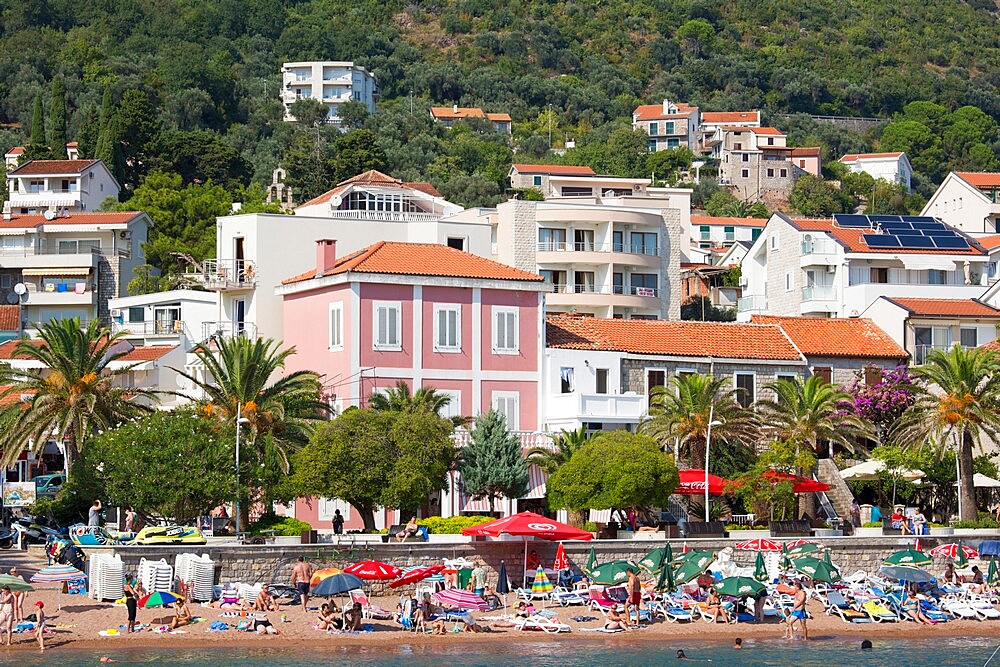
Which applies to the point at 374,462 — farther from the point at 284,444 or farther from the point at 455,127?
the point at 455,127

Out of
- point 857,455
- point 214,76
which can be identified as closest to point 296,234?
point 857,455

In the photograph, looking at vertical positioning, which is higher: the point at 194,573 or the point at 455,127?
the point at 455,127

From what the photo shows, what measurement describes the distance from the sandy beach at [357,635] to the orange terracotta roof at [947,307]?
23.3 metres

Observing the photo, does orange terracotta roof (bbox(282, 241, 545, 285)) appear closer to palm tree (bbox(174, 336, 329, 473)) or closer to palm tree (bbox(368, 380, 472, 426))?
palm tree (bbox(368, 380, 472, 426))

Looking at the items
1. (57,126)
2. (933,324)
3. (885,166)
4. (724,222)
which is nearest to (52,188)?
(57,126)

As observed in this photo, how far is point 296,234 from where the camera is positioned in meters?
72.8

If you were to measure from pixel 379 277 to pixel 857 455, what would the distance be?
62.8 feet

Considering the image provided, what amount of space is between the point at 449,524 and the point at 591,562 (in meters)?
5.67

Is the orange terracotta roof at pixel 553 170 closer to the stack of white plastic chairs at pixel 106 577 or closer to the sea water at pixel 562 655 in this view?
the stack of white plastic chairs at pixel 106 577

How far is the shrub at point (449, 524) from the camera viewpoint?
5507 cm

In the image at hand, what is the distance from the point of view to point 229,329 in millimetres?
72625

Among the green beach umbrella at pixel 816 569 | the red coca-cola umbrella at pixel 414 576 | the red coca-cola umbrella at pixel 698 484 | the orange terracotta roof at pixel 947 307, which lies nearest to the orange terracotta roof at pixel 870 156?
the orange terracotta roof at pixel 947 307

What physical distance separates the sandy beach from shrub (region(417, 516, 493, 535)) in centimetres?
433

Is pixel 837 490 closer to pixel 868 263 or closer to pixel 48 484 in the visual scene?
pixel 868 263
